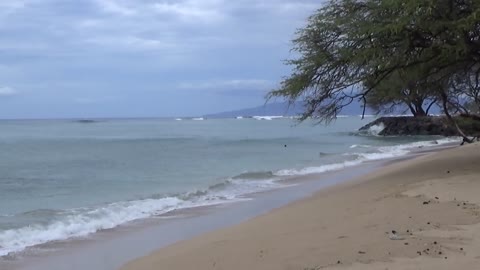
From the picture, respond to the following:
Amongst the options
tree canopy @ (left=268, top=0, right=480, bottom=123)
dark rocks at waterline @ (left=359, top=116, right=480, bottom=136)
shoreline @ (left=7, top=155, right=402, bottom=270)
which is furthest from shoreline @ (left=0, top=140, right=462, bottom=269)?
dark rocks at waterline @ (left=359, top=116, right=480, bottom=136)

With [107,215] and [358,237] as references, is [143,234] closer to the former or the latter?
[107,215]

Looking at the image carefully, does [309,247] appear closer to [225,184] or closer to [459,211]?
[459,211]

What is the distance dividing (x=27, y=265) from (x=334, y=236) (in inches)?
178

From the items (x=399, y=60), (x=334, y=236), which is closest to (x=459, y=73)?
(x=399, y=60)

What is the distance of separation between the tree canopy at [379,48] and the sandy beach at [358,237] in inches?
137

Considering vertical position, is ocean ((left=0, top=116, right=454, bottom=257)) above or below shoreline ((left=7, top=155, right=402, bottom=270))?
below

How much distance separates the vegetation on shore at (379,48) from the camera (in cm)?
1284

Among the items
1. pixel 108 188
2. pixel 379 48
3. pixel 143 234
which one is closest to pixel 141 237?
pixel 143 234

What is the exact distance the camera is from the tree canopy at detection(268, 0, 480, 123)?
506 inches

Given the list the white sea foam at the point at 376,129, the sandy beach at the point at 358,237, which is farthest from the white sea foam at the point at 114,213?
the white sea foam at the point at 376,129

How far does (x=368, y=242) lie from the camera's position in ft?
22.2

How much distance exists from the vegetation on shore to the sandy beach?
351 centimetres

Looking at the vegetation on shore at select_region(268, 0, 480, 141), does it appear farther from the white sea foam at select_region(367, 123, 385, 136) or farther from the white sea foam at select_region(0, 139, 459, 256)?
the white sea foam at select_region(367, 123, 385, 136)

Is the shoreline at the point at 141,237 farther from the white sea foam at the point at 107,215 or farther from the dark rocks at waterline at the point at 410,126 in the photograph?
the dark rocks at waterline at the point at 410,126
